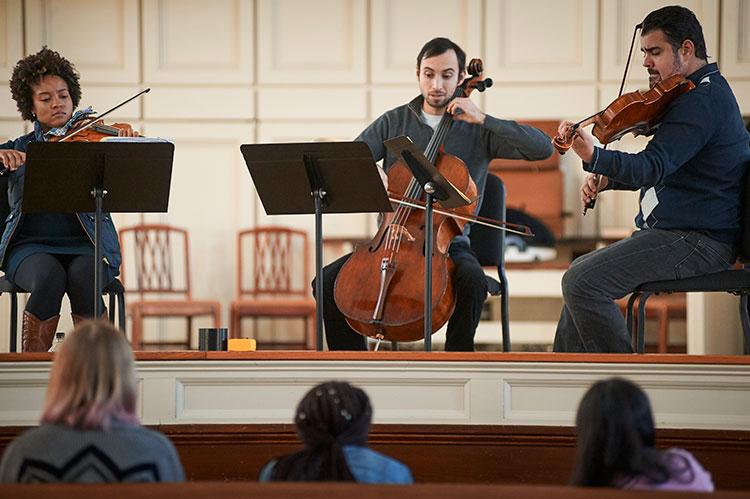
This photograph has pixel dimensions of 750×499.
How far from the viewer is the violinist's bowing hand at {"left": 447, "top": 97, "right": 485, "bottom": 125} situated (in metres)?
3.54

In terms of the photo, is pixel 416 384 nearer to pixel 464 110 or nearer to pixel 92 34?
pixel 464 110

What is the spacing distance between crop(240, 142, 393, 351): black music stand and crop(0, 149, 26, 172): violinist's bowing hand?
31.4 inches

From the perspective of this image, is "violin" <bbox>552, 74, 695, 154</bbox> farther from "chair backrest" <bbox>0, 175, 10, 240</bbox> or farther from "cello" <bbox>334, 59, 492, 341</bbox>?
"chair backrest" <bbox>0, 175, 10, 240</bbox>

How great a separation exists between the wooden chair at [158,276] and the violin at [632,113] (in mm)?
2976

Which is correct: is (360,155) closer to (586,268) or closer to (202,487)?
(586,268)

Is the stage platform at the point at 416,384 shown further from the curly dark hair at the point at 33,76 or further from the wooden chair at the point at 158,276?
the wooden chair at the point at 158,276

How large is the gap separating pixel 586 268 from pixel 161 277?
128 inches

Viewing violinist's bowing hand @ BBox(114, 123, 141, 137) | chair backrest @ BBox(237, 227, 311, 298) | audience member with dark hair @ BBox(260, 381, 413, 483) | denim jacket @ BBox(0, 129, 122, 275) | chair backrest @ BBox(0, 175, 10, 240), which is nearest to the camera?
audience member with dark hair @ BBox(260, 381, 413, 483)

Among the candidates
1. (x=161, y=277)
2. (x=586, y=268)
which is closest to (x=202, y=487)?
(x=586, y=268)

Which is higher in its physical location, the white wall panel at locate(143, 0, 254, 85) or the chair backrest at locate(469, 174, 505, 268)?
the white wall panel at locate(143, 0, 254, 85)

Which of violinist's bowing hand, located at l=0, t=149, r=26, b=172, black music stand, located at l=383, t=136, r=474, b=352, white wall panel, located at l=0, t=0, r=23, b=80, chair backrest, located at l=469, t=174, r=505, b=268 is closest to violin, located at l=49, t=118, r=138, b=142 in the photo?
violinist's bowing hand, located at l=0, t=149, r=26, b=172

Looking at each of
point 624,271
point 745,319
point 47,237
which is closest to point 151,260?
point 47,237

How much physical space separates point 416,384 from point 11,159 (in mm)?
1440

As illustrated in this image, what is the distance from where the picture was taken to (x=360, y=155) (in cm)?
317
